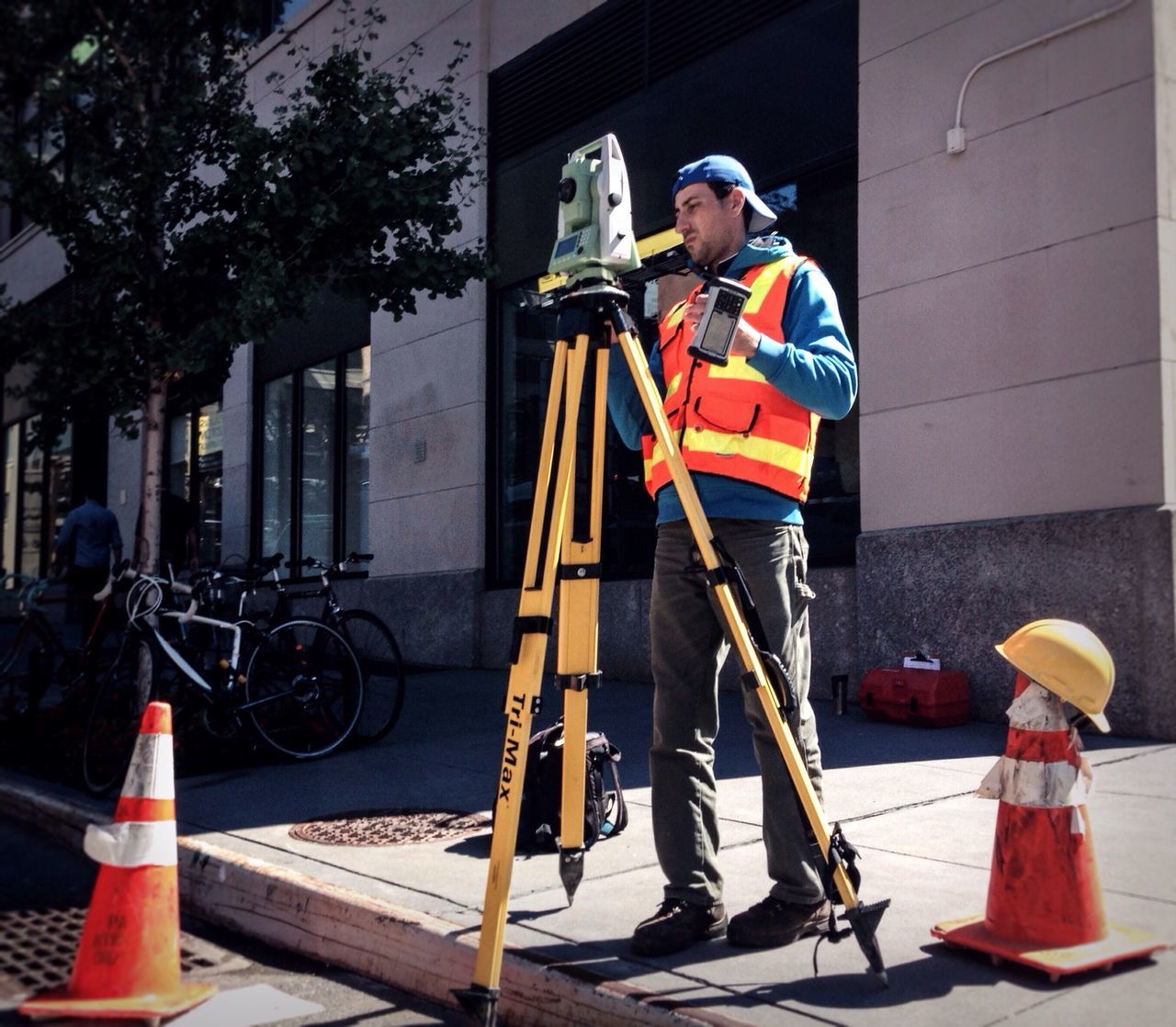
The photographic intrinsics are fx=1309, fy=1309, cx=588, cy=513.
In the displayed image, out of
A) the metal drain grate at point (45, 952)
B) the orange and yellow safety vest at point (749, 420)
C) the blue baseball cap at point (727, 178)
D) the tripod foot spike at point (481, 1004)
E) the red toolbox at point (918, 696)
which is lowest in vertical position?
the metal drain grate at point (45, 952)

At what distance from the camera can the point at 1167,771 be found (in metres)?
5.61

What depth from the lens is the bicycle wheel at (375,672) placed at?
24.9ft

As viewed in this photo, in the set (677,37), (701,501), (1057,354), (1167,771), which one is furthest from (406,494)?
(701,501)

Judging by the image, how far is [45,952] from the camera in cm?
417

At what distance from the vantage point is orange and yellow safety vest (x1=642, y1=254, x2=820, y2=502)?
3.58m

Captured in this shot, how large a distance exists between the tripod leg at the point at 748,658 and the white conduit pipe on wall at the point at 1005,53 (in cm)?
492

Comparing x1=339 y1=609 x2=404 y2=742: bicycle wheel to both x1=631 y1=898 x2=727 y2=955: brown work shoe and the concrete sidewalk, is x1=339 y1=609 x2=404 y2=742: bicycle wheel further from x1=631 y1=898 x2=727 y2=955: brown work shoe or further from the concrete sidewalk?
x1=631 y1=898 x2=727 y2=955: brown work shoe

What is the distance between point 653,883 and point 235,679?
363cm

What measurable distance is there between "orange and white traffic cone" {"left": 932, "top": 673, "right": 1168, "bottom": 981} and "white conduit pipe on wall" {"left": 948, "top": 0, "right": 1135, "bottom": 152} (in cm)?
485

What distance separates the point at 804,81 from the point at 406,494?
5.75 m

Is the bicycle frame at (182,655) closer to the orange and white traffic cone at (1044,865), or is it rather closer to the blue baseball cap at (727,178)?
the blue baseball cap at (727,178)

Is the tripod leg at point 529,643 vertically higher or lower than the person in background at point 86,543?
lower

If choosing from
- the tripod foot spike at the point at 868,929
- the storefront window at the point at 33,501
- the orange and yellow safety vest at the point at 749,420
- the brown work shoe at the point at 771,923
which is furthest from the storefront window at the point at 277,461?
the tripod foot spike at the point at 868,929

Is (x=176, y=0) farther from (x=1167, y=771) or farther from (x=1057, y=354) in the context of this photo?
(x=1167, y=771)
